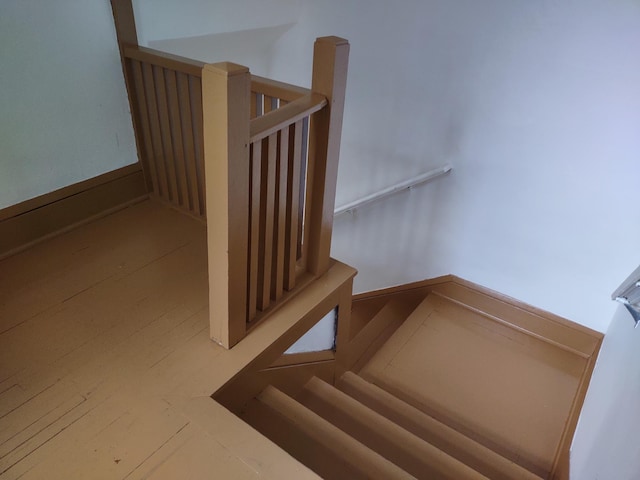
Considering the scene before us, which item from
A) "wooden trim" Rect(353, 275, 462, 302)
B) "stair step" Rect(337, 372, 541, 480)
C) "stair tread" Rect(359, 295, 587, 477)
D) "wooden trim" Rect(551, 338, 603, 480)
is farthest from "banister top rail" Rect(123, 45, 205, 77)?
"wooden trim" Rect(551, 338, 603, 480)

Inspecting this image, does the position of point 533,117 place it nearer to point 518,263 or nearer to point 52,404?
point 518,263

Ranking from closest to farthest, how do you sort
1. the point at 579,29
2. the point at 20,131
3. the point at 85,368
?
the point at 85,368 < the point at 20,131 < the point at 579,29

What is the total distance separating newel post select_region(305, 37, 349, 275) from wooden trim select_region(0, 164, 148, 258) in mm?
1006

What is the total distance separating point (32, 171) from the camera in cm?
199

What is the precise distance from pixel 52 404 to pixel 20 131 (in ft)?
3.55

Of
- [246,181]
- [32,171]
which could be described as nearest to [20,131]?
[32,171]

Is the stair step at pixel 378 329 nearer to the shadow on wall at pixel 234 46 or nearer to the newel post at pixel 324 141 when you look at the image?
the newel post at pixel 324 141

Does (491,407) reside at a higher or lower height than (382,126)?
lower

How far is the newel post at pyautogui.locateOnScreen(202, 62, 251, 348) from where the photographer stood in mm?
1218

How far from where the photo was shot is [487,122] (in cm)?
255

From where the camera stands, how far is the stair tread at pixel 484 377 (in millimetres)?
2330

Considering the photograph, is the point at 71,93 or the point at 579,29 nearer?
the point at 71,93

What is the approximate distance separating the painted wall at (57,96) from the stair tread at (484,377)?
1762mm

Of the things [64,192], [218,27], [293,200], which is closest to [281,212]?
[293,200]
